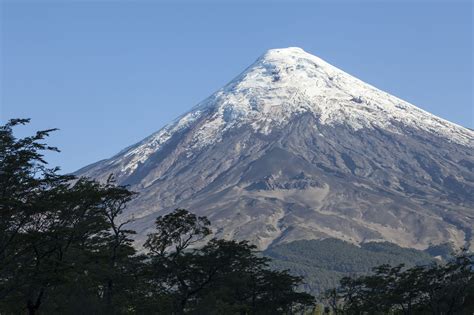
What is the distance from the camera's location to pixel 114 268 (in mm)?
54781

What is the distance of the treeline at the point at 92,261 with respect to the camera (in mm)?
40406

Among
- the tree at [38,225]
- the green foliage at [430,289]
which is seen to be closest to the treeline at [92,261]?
the tree at [38,225]

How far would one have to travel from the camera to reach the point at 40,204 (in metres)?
40.7

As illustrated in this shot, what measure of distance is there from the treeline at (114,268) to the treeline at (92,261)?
8 centimetres

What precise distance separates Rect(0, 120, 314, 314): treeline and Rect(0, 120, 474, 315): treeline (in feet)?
0.26

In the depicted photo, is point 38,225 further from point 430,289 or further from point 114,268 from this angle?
point 430,289

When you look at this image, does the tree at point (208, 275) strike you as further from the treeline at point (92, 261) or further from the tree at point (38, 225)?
the tree at point (38, 225)

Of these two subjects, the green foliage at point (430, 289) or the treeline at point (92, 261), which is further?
the green foliage at point (430, 289)

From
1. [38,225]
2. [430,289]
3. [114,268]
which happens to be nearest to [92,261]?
[114,268]

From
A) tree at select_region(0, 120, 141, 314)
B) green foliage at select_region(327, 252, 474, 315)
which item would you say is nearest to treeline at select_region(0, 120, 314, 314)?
tree at select_region(0, 120, 141, 314)

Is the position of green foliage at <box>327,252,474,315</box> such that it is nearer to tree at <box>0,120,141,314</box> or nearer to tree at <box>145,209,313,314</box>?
tree at <box>145,209,313,314</box>

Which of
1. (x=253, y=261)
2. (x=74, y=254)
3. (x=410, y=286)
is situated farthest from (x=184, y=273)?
(x=410, y=286)

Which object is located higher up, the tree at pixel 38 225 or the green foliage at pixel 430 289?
the tree at pixel 38 225

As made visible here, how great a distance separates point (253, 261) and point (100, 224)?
22439 millimetres
